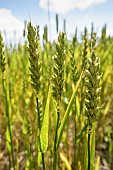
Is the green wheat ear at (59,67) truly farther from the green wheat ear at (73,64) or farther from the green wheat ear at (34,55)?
the green wheat ear at (73,64)

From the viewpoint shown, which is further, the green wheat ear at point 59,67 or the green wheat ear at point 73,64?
the green wheat ear at point 73,64

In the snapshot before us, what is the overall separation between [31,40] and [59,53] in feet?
0.19

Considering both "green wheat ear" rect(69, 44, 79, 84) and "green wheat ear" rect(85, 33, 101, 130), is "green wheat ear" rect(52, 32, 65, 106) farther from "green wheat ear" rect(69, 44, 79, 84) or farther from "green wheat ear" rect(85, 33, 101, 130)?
"green wheat ear" rect(69, 44, 79, 84)

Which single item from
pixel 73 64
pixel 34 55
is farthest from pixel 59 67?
pixel 73 64

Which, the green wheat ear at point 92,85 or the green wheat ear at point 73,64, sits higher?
the green wheat ear at point 73,64

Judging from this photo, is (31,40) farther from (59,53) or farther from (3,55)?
(3,55)

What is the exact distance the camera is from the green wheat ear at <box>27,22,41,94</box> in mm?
520

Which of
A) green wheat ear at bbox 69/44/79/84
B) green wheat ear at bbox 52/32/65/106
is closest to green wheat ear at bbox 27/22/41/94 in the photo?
green wheat ear at bbox 52/32/65/106

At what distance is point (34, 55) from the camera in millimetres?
530

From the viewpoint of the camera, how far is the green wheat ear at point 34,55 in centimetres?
52

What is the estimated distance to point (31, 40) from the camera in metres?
0.52

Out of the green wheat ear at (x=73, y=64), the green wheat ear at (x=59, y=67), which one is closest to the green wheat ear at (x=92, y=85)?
the green wheat ear at (x=59, y=67)

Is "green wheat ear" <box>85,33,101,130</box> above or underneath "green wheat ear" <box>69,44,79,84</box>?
underneath

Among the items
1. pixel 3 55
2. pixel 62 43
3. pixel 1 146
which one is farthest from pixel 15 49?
pixel 62 43
